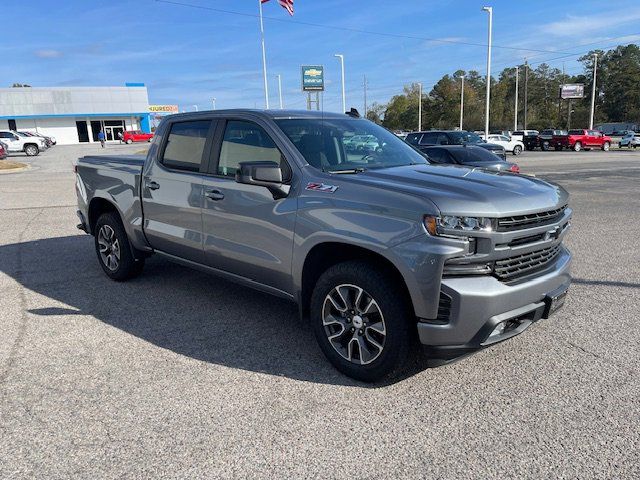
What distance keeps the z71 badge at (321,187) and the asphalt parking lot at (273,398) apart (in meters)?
1.30

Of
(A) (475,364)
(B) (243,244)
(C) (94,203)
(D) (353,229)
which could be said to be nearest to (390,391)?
(A) (475,364)

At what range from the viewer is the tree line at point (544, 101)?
95.7 m

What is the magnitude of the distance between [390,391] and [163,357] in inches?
69.9

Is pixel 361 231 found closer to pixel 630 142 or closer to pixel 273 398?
pixel 273 398

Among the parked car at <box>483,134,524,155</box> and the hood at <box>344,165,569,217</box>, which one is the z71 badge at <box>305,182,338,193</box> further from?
the parked car at <box>483,134,524,155</box>

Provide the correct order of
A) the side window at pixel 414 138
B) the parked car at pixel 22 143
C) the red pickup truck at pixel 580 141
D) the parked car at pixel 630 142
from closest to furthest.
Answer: the side window at pixel 414 138 < the parked car at pixel 22 143 < the red pickup truck at pixel 580 141 < the parked car at pixel 630 142

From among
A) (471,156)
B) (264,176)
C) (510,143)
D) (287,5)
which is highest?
(287,5)

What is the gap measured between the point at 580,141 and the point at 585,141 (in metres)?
0.44

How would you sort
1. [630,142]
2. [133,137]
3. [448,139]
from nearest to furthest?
[448,139] → [630,142] → [133,137]

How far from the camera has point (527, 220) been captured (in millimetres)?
3256

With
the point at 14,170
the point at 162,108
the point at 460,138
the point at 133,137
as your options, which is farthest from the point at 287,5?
the point at 162,108

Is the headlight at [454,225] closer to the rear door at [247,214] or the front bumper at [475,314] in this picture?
the front bumper at [475,314]

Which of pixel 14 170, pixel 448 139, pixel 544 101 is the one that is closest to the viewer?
pixel 448 139

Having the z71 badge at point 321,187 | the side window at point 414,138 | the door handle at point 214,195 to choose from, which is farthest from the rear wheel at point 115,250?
the side window at point 414,138
